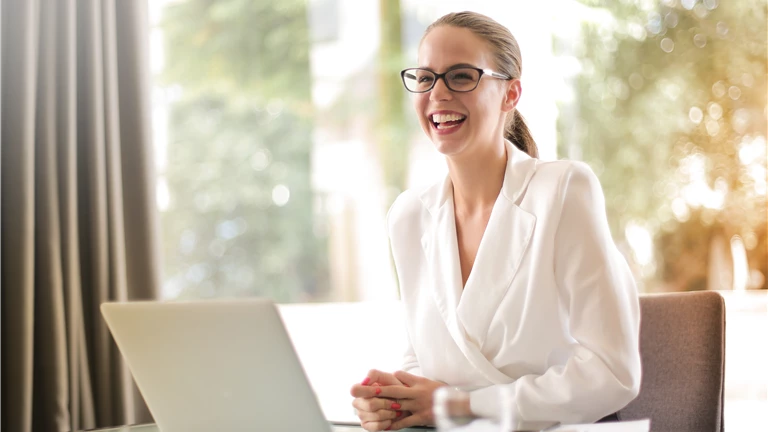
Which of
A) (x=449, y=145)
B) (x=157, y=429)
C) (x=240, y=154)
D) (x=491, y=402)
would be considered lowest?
(x=157, y=429)

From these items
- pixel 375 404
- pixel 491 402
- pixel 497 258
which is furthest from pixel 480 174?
pixel 491 402

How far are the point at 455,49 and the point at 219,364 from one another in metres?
0.91

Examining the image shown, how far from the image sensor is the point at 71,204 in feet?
7.95

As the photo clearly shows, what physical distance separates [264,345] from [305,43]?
2609 mm

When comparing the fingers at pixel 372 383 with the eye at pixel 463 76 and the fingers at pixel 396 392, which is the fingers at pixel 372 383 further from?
the eye at pixel 463 76

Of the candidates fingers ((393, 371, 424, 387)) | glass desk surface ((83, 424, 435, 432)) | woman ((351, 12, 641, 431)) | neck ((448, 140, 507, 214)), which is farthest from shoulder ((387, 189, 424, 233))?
glass desk surface ((83, 424, 435, 432))

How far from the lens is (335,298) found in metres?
3.48

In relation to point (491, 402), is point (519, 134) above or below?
above

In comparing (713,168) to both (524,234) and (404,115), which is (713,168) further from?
(524,234)

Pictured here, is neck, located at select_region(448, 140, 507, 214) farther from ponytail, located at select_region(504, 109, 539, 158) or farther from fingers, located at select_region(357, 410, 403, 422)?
fingers, located at select_region(357, 410, 403, 422)

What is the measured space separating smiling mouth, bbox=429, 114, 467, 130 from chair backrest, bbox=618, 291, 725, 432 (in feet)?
1.79

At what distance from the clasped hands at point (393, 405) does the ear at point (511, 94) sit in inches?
26.2

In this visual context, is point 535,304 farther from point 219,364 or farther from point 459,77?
point 219,364

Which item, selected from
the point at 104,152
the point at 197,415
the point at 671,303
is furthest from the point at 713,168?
the point at 197,415
